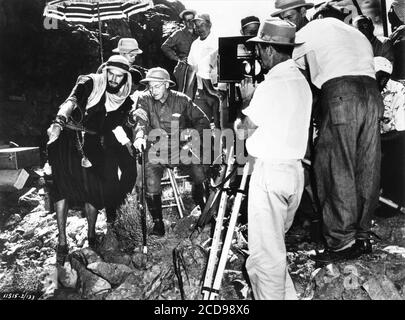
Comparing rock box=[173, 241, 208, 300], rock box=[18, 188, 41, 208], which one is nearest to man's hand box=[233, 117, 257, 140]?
rock box=[173, 241, 208, 300]

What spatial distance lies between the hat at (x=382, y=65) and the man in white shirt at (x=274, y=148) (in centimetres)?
159

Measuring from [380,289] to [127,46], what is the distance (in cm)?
364

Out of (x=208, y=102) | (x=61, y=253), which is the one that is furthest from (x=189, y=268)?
(x=208, y=102)

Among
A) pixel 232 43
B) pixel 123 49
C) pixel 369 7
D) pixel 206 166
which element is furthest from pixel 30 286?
pixel 369 7

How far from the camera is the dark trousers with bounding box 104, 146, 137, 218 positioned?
3.58 meters

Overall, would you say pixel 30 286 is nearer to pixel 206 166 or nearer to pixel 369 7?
pixel 206 166

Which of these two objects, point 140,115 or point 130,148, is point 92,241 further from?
point 140,115

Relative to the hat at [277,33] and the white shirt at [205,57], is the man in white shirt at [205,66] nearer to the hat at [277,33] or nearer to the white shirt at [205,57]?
the white shirt at [205,57]

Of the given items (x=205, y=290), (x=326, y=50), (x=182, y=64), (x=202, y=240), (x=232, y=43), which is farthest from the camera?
(x=182, y=64)

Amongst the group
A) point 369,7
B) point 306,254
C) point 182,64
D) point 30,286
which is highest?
point 369,7

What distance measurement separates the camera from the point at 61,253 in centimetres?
340

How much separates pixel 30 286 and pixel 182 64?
2.98m

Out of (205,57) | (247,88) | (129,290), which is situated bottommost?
(129,290)
